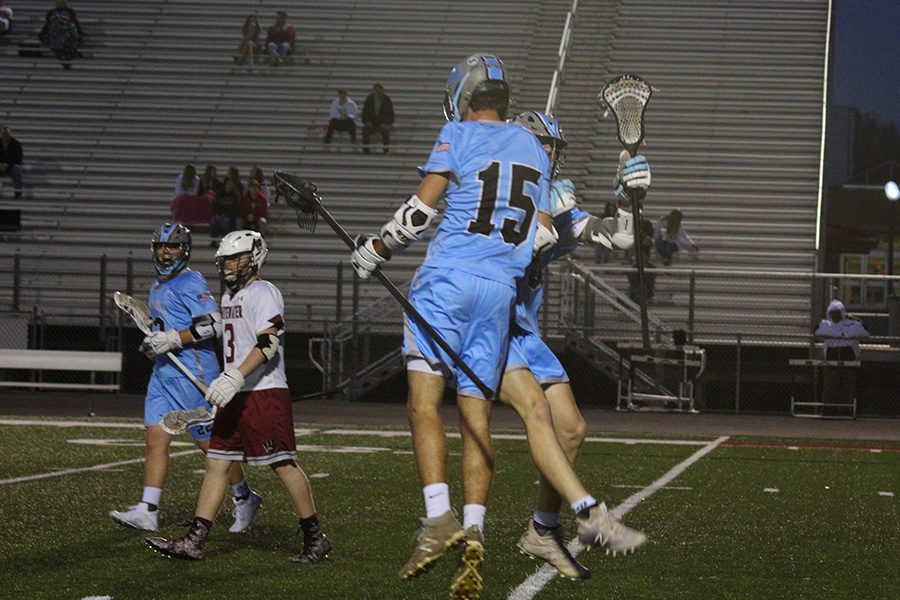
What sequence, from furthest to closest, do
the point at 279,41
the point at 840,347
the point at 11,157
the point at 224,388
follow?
the point at 279,41 → the point at 11,157 → the point at 840,347 → the point at 224,388

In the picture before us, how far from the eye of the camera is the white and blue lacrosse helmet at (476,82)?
21.0ft

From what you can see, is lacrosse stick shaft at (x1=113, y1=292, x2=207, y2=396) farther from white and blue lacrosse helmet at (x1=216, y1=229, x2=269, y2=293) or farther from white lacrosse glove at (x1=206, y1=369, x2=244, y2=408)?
white lacrosse glove at (x1=206, y1=369, x2=244, y2=408)

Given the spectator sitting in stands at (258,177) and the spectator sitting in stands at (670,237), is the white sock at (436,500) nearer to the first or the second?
the spectator sitting in stands at (670,237)

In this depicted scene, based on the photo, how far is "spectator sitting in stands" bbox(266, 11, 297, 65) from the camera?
1126 inches

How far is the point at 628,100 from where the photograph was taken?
869cm

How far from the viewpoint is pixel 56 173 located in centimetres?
2612

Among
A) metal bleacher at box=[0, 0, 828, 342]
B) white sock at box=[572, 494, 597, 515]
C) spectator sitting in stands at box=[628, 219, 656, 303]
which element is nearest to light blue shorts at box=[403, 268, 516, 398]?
white sock at box=[572, 494, 597, 515]

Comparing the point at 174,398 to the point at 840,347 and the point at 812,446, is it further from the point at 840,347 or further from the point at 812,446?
the point at 840,347

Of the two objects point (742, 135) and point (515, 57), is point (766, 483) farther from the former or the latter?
point (515, 57)

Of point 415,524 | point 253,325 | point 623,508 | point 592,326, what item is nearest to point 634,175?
point 253,325

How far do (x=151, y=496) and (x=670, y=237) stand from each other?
1414 cm

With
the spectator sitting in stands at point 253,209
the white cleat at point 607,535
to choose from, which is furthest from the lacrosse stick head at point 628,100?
the spectator sitting in stands at point 253,209

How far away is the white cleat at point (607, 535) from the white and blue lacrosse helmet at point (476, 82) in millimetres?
1646

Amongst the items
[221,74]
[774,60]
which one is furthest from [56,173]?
[774,60]
